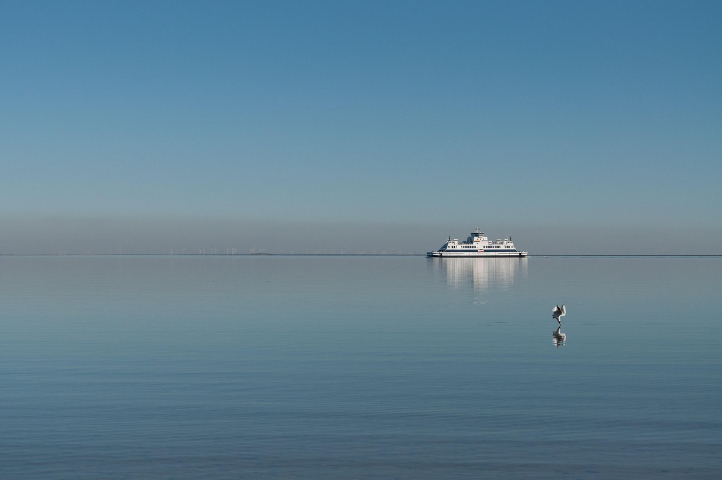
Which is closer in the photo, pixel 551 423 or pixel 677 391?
pixel 551 423

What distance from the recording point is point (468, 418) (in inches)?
635

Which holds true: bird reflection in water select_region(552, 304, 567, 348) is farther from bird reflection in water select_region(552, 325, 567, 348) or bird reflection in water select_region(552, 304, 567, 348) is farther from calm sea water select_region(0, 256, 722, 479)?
calm sea water select_region(0, 256, 722, 479)

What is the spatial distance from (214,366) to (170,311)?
20.2 meters

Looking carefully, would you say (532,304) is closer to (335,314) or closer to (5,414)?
(335,314)

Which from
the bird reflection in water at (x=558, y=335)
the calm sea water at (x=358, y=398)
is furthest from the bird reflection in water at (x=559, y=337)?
the calm sea water at (x=358, y=398)

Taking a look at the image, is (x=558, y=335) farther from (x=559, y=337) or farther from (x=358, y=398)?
(x=358, y=398)

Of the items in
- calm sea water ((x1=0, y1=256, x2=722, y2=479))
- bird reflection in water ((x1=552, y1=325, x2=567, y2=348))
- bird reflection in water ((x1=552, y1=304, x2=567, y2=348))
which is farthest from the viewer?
bird reflection in water ((x1=552, y1=304, x2=567, y2=348))

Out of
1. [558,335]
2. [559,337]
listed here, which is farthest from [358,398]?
[558,335]

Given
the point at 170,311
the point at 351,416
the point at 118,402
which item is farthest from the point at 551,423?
the point at 170,311

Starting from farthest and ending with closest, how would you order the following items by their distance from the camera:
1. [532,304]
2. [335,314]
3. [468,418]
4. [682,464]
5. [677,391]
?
[532,304] < [335,314] < [677,391] < [468,418] < [682,464]

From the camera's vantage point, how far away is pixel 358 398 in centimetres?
1831

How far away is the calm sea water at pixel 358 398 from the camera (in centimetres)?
1302

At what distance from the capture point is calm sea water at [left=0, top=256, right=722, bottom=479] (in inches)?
513

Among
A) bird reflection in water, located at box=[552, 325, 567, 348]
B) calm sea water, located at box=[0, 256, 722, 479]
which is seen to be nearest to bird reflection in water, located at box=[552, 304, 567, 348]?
bird reflection in water, located at box=[552, 325, 567, 348]
